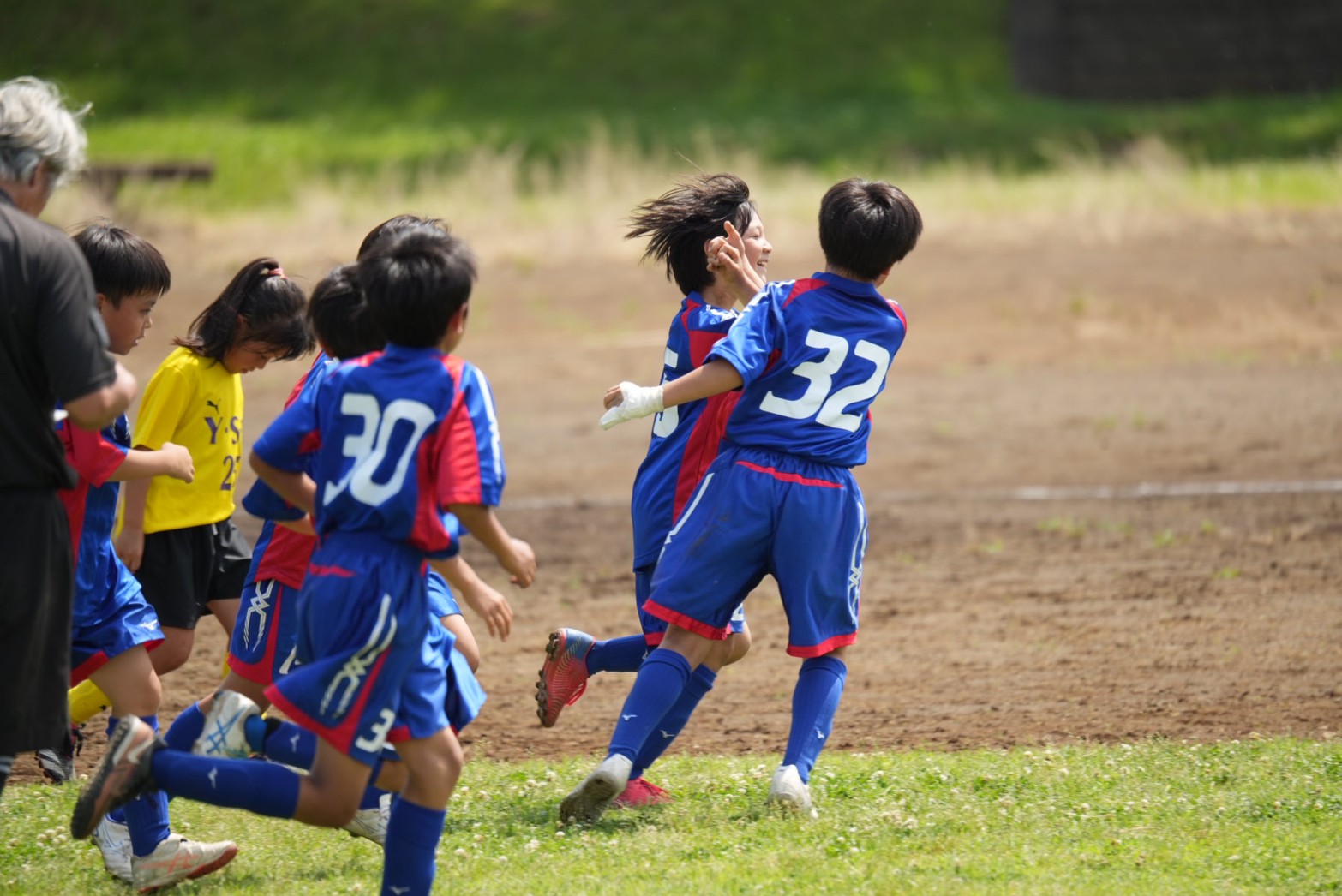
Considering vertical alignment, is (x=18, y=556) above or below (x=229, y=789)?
above

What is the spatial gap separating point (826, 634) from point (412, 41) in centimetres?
3113

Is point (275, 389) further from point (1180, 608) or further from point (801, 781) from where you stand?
point (801, 781)

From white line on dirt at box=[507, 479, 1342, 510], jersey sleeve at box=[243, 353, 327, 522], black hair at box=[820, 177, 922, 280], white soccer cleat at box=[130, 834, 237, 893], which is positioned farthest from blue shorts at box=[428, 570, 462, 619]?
white line on dirt at box=[507, 479, 1342, 510]

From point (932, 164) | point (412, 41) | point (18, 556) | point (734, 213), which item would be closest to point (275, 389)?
point (734, 213)

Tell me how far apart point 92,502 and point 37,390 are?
923 mm

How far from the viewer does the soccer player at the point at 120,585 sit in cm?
402

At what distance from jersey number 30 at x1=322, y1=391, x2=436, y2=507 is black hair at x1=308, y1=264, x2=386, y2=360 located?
0.61 metres

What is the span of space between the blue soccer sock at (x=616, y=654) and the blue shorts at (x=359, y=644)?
1594 mm

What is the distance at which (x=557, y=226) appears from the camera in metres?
18.6

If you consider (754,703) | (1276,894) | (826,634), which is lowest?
(754,703)

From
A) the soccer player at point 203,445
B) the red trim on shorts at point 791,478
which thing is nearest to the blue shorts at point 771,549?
the red trim on shorts at point 791,478

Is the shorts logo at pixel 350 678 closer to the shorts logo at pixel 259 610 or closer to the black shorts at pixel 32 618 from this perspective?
the black shorts at pixel 32 618

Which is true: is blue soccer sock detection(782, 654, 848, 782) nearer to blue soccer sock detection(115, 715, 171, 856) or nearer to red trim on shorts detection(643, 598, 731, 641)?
red trim on shorts detection(643, 598, 731, 641)

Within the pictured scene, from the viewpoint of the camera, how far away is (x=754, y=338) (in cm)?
432
